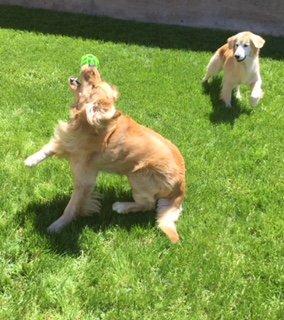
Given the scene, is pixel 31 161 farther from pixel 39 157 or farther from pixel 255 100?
pixel 255 100

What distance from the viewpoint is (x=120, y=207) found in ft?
15.4

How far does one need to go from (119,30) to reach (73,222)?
676cm

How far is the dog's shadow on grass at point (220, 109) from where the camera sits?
7020 millimetres

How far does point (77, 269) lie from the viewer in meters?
4.00

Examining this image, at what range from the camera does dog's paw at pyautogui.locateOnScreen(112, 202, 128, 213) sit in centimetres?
469

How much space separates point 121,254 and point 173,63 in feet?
17.1

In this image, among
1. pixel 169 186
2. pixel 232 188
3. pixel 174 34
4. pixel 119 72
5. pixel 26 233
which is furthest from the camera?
pixel 174 34

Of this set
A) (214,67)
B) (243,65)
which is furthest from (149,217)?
(214,67)

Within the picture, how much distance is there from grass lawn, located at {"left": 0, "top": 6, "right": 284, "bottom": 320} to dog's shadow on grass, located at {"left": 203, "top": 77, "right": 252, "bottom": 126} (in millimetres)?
27

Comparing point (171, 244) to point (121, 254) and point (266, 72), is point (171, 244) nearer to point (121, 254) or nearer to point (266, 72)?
point (121, 254)

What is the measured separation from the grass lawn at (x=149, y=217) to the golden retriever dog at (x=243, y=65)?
250mm

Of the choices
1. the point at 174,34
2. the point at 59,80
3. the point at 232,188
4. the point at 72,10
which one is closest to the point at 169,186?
the point at 232,188

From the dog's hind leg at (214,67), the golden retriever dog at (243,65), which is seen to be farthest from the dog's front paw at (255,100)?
the dog's hind leg at (214,67)

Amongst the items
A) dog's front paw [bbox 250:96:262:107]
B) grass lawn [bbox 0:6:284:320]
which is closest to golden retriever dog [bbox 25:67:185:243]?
grass lawn [bbox 0:6:284:320]
